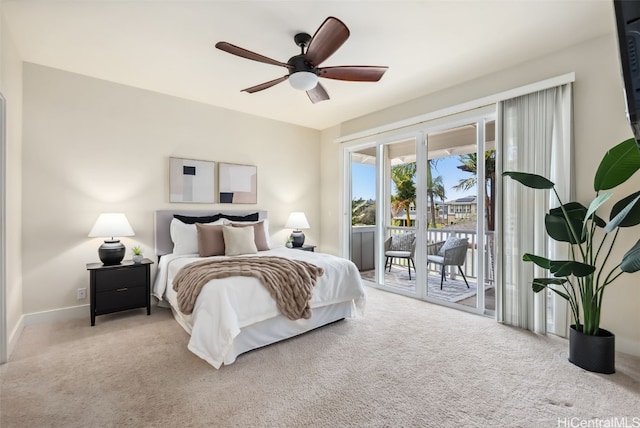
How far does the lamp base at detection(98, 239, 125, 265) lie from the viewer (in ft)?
10.4

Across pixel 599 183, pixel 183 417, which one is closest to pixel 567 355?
pixel 599 183

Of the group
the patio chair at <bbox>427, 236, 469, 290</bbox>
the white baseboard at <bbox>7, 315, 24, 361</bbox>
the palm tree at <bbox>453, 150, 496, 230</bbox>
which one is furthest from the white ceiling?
the white baseboard at <bbox>7, 315, 24, 361</bbox>

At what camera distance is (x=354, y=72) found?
8.36ft

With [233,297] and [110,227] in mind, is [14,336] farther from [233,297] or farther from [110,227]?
[233,297]

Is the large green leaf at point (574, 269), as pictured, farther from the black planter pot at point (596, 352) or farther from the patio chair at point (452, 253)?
the patio chair at point (452, 253)

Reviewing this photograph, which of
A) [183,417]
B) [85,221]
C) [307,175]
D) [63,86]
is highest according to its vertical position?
[63,86]

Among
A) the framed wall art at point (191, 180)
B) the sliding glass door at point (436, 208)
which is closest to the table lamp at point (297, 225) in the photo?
the sliding glass door at point (436, 208)

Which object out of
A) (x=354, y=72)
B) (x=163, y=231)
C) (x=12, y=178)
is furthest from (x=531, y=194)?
(x=12, y=178)

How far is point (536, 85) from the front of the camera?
287cm

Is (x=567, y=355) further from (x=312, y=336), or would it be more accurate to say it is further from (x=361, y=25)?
(x=361, y=25)

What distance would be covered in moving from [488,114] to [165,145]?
398cm

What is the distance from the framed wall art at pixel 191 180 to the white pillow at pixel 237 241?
2.70 feet

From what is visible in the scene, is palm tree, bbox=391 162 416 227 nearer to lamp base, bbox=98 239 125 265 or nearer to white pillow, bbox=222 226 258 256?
white pillow, bbox=222 226 258 256

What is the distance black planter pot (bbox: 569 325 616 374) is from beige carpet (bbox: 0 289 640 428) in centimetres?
6
